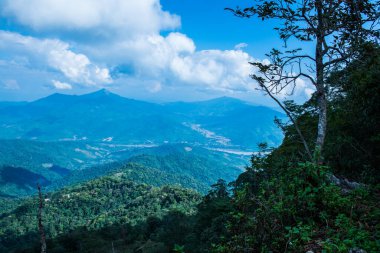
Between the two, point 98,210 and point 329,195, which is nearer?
point 329,195

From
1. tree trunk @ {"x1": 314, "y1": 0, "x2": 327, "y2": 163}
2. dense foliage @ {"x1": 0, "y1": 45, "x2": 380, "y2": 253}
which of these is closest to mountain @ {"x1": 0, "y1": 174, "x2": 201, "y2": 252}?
dense foliage @ {"x1": 0, "y1": 45, "x2": 380, "y2": 253}

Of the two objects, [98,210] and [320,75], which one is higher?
[320,75]

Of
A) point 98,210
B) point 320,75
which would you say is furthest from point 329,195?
point 98,210

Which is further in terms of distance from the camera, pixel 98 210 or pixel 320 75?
pixel 98 210

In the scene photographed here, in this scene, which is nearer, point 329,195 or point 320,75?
point 329,195

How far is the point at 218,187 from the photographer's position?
4684 centimetres

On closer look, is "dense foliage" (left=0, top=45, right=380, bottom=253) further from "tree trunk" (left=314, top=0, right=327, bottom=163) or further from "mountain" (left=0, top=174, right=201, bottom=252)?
"mountain" (left=0, top=174, right=201, bottom=252)

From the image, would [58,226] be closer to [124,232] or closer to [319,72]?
[124,232]

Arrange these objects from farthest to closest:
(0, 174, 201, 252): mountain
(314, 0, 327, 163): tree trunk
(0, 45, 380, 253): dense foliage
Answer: (0, 174, 201, 252): mountain → (314, 0, 327, 163): tree trunk → (0, 45, 380, 253): dense foliage

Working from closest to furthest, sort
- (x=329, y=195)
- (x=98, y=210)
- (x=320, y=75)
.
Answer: (x=329, y=195) < (x=320, y=75) < (x=98, y=210)

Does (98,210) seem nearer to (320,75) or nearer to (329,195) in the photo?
(320,75)

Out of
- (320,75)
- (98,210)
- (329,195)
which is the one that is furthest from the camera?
(98,210)

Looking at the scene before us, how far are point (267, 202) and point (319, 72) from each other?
389 cm

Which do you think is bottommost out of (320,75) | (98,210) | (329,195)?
(98,210)
